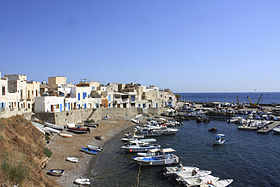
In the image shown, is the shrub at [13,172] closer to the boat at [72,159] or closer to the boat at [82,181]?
the boat at [82,181]

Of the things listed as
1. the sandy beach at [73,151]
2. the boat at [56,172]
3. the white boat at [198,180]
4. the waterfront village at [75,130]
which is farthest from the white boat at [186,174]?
the boat at [56,172]

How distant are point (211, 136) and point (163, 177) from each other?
82.0ft

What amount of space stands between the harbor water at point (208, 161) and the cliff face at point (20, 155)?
6191mm

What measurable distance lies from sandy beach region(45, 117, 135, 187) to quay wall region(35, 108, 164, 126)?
16.0 feet

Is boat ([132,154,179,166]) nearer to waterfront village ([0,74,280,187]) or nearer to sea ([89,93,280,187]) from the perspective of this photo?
waterfront village ([0,74,280,187])

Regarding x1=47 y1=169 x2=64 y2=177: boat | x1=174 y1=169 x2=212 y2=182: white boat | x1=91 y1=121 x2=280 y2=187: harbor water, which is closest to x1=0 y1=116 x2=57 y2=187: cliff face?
x1=47 y1=169 x2=64 y2=177: boat

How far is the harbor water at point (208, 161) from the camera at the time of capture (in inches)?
915

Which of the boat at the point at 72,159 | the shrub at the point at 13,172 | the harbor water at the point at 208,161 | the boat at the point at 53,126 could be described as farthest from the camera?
the boat at the point at 53,126

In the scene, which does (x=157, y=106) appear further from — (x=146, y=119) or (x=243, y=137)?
(x=243, y=137)

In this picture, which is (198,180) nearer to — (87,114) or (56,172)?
(56,172)

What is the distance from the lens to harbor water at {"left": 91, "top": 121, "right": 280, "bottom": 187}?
76.3ft

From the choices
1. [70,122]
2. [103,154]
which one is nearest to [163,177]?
[103,154]

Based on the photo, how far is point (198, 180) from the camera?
21.8m

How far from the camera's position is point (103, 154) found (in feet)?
102
